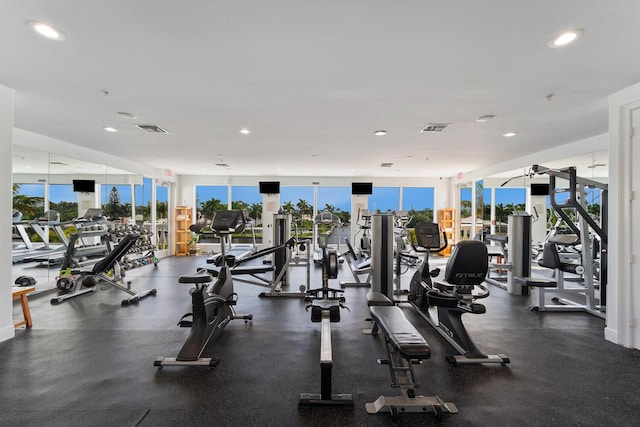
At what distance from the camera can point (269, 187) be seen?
392 inches

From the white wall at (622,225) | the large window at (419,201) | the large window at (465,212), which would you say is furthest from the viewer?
the large window at (419,201)

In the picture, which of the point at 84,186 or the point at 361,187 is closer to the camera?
the point at 84,186

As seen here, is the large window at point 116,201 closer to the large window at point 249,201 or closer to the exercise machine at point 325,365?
the large window at point 249,201

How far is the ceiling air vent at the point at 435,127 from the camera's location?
4250mm

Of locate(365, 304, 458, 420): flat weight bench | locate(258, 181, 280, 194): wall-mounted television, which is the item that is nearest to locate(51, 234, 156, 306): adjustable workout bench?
locate(365, 304, 458, 420): flat weight bench

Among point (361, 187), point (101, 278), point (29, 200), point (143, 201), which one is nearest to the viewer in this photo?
point (101, 278)

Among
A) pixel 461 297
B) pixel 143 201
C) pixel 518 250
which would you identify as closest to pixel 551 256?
pixel 518 250

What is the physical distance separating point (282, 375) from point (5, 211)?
3.40m

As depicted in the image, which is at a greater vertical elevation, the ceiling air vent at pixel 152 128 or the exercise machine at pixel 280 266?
the ceiling air vent at pixel 152 128

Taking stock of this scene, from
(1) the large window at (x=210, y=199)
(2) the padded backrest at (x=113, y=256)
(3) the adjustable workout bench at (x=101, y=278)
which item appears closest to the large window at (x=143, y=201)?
(1) the large window at (x=210, y=199)

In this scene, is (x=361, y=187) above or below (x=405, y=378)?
above

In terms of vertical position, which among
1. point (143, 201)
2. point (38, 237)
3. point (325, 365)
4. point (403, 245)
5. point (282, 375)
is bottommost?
point (282, 375)

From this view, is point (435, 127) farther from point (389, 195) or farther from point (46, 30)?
point (389, 195)

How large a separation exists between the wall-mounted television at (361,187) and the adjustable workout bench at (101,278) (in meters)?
6.84
